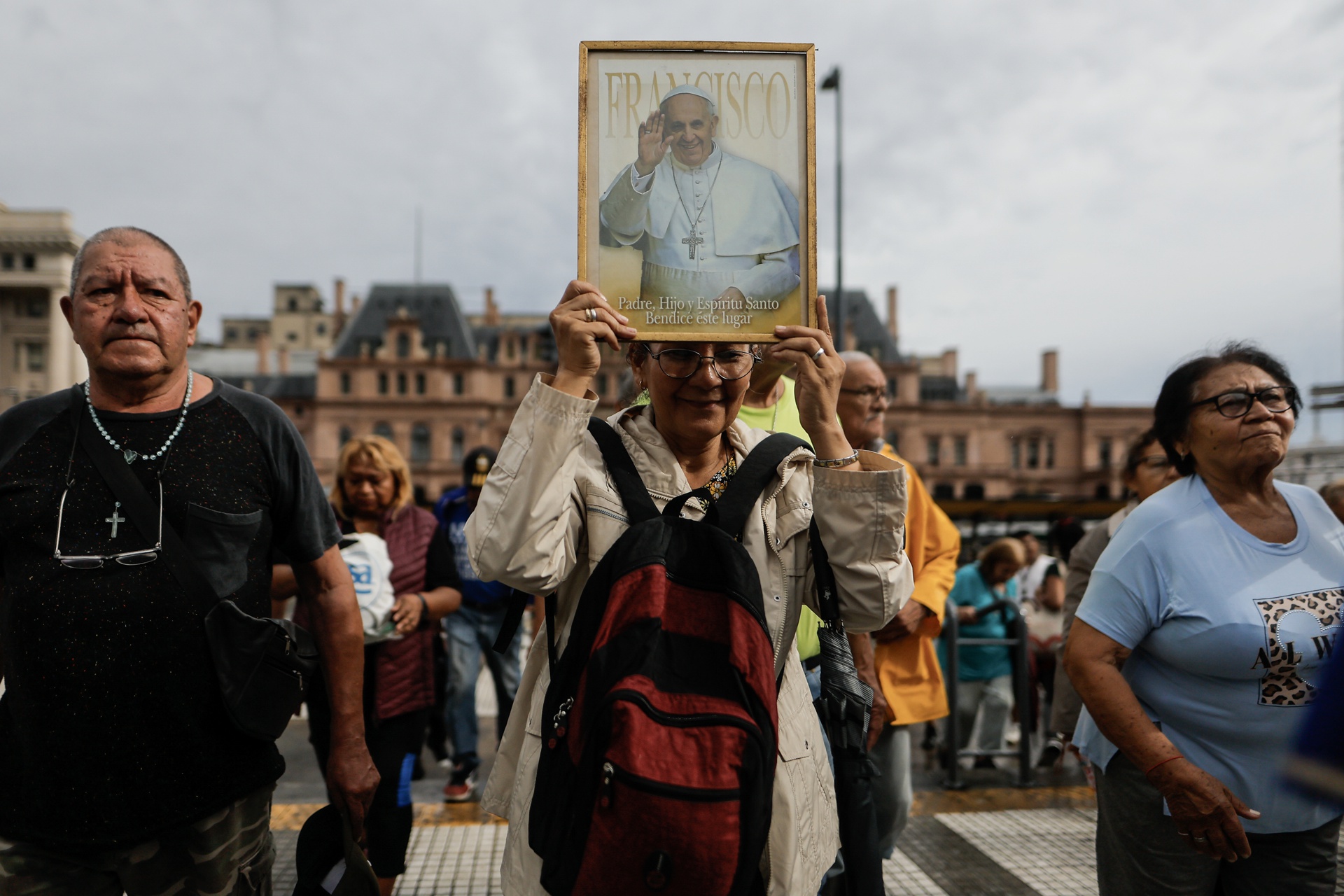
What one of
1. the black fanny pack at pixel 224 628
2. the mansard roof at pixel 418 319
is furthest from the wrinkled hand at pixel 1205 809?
the mansard roof at pixel 418 319

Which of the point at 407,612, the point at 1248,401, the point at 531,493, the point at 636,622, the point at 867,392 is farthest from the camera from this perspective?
the point at 407,612

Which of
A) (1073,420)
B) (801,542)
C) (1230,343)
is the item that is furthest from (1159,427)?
(1073,420)

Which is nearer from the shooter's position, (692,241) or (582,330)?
(582,330)

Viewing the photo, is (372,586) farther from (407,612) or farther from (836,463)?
(836,463)

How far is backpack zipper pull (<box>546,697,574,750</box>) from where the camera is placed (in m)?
1.61

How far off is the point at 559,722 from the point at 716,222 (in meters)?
1.15

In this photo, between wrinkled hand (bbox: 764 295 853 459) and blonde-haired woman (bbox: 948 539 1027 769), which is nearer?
wrinkled hand (bbox: 764 295 853 459)

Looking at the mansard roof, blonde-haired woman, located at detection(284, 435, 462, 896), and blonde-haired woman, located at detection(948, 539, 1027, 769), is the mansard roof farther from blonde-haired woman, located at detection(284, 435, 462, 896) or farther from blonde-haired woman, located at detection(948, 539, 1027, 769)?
blonde-haired woman, located at detection(284, 435, 462, 896)

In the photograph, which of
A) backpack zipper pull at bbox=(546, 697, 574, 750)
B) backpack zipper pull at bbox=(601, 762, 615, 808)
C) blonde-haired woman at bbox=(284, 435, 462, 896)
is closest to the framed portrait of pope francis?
backpack zipper pull at bbox=(546, 697, 574, 750)

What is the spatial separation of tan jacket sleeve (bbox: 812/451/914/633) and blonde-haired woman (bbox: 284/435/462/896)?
2.28m

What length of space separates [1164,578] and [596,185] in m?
1.87

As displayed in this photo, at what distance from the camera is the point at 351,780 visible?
235 cm

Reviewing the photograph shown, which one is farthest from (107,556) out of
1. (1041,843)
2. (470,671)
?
(1041,843)

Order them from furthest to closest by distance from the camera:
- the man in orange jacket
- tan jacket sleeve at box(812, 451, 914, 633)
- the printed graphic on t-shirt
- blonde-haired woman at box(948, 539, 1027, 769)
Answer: blonde-haired woman at box(948, 539, 1027, 769) → the man in orange jacket → the printed graphic on t-shirt → tan jacket sleeve at box(812, 451, 914, 633)
